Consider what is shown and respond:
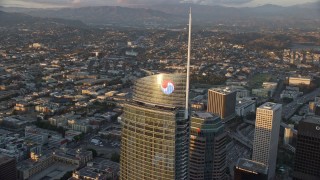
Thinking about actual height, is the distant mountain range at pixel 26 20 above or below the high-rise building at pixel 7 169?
above

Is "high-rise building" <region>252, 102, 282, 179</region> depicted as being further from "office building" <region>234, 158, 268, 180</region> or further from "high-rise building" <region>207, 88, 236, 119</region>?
"high-rise building" <region>207, 88, 236, 119</region>

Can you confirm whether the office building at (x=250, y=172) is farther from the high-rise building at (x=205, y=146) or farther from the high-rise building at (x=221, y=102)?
the high-rise building at (x=221, y=102)

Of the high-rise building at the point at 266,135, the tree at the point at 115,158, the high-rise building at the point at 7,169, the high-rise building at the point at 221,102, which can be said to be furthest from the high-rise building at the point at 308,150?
the high-rise building at the point at 7,169

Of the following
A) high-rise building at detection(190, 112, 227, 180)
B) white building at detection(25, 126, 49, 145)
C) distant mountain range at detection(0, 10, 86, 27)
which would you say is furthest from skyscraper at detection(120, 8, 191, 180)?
distant mountain range at detection(0, 10, 86, 27)

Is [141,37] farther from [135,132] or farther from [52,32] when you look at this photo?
[135,132]

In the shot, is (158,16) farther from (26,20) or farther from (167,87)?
(167,87)

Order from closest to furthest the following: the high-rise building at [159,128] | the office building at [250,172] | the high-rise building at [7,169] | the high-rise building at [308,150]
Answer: the high-rise building at [159,128], the high-rise building at [308,150], the office building at [250,172], the high-rise building at [7,169]

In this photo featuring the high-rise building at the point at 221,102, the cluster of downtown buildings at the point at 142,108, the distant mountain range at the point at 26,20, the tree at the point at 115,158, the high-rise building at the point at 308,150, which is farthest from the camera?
the distant mountain range at the point at 26,20
